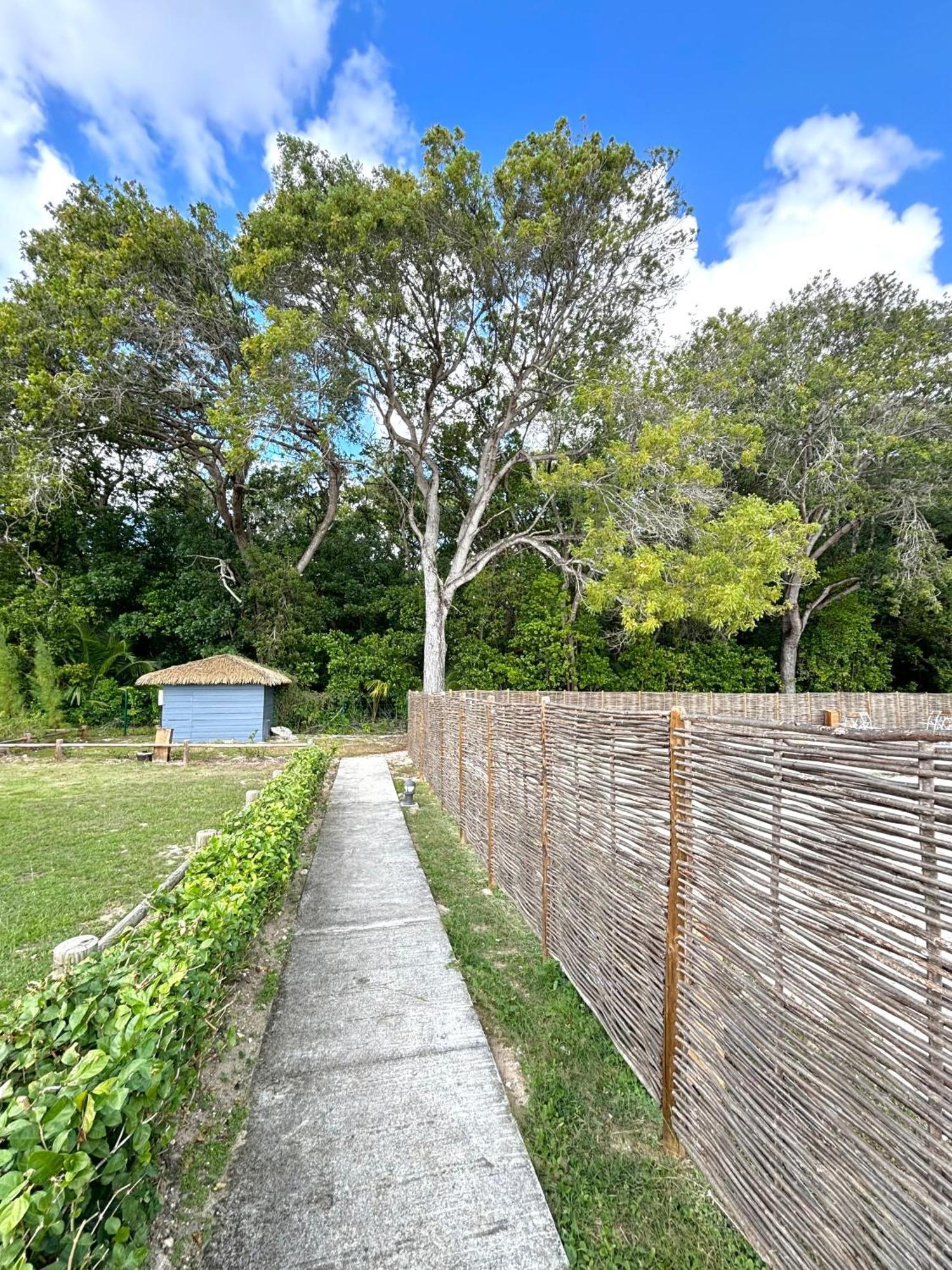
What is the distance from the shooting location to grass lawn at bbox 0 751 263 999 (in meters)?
3.95

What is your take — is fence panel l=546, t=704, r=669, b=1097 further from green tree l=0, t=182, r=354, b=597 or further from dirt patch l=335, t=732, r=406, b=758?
green tree l=0, t=182, r=354, b=597

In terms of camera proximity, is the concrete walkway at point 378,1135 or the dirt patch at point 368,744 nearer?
the concrete walkway at point 378,1135

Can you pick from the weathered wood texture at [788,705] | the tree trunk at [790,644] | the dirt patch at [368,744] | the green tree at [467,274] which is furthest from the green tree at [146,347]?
the tree trunk at [790,644]

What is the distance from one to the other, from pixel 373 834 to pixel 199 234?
16591mm

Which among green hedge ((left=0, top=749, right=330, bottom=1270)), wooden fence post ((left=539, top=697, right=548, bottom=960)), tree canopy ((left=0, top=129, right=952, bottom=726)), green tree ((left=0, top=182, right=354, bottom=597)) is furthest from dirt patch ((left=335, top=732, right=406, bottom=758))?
green hedge ((left=0, top=749, right=330, bottom=1270))

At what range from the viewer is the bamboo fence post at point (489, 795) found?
5.11m

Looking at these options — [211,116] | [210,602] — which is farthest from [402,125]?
[210,602]

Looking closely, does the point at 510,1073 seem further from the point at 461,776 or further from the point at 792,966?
the point at 461,776

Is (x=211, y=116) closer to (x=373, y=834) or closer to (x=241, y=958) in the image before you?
(x=373, y=834)

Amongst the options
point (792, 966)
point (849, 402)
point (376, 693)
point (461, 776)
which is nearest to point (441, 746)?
point (461, 776)

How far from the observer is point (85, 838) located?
20.6 feet

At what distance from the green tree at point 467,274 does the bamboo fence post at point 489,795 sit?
1049 centimetres

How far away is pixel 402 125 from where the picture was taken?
13234mm

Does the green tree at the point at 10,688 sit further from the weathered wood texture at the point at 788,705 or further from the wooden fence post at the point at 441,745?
the wooden fence post at the point at 441,745
